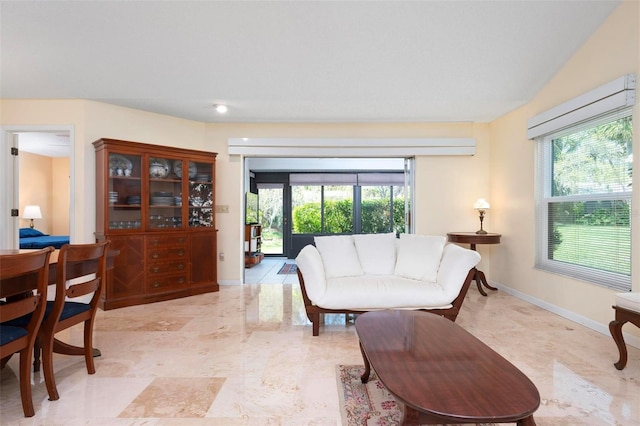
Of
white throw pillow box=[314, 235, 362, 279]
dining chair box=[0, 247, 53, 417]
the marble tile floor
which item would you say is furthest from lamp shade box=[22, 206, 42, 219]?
white throw pillow box=[314, 235, 362, 279]

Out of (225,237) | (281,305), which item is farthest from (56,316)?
(225,237)

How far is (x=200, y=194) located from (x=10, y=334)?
9.58 feet

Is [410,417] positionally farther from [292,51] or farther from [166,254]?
[166,254]

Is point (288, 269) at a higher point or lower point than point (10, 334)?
lower

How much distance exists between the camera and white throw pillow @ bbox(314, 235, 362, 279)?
3.24 meters

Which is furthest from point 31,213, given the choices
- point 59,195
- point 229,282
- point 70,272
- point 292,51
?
point 292,51

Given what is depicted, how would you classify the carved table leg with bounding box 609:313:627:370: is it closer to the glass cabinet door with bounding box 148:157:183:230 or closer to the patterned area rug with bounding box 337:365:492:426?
the patterned area rug with bounding box 337:365:492:426

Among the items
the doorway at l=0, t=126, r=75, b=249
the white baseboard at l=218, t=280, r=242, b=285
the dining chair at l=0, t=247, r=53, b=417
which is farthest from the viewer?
the doorway at l=0, t=126, r=75, b=249

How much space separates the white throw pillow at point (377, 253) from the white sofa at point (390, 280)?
0.4 inches

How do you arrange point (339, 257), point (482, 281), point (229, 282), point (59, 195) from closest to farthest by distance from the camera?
point (339, 257) < point (482, 281) < point (229, 282) < point (59, 195)

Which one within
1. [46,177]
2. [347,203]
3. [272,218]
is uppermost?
[46,177]

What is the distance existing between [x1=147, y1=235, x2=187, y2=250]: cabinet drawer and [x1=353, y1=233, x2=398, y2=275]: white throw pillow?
2.24 meters

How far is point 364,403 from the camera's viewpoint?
1.80 metres

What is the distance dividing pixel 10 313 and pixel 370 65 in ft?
10.9
